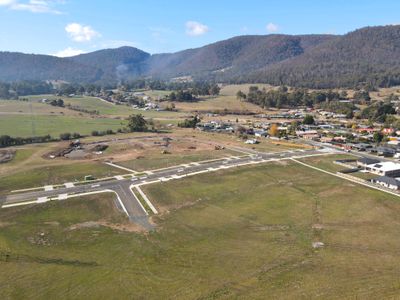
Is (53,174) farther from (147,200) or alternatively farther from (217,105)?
(217,105)

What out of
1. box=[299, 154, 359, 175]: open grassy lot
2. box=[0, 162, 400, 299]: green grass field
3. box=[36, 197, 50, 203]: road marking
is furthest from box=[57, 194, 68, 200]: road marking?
box=[299, 154, 359, 175]: open grassy lot

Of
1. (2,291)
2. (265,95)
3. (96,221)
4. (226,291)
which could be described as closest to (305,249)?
(226,291)

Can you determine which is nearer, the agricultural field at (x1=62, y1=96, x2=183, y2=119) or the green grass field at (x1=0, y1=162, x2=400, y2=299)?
the green grass field at (x1=0, y1=162, x2=400, y2=299)

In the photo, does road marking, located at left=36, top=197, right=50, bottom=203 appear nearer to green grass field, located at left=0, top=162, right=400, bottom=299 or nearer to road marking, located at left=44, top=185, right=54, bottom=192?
green grass field, located at left=0, top=162, right=400, bottom=299

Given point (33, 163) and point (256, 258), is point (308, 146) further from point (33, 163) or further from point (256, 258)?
point (33, 163)

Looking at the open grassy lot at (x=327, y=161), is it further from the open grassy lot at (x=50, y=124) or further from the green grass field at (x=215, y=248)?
the open grassy lot at (x=50, y=124)

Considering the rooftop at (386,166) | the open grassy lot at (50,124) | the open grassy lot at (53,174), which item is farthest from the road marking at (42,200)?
the open grassy lot at (50,124)
